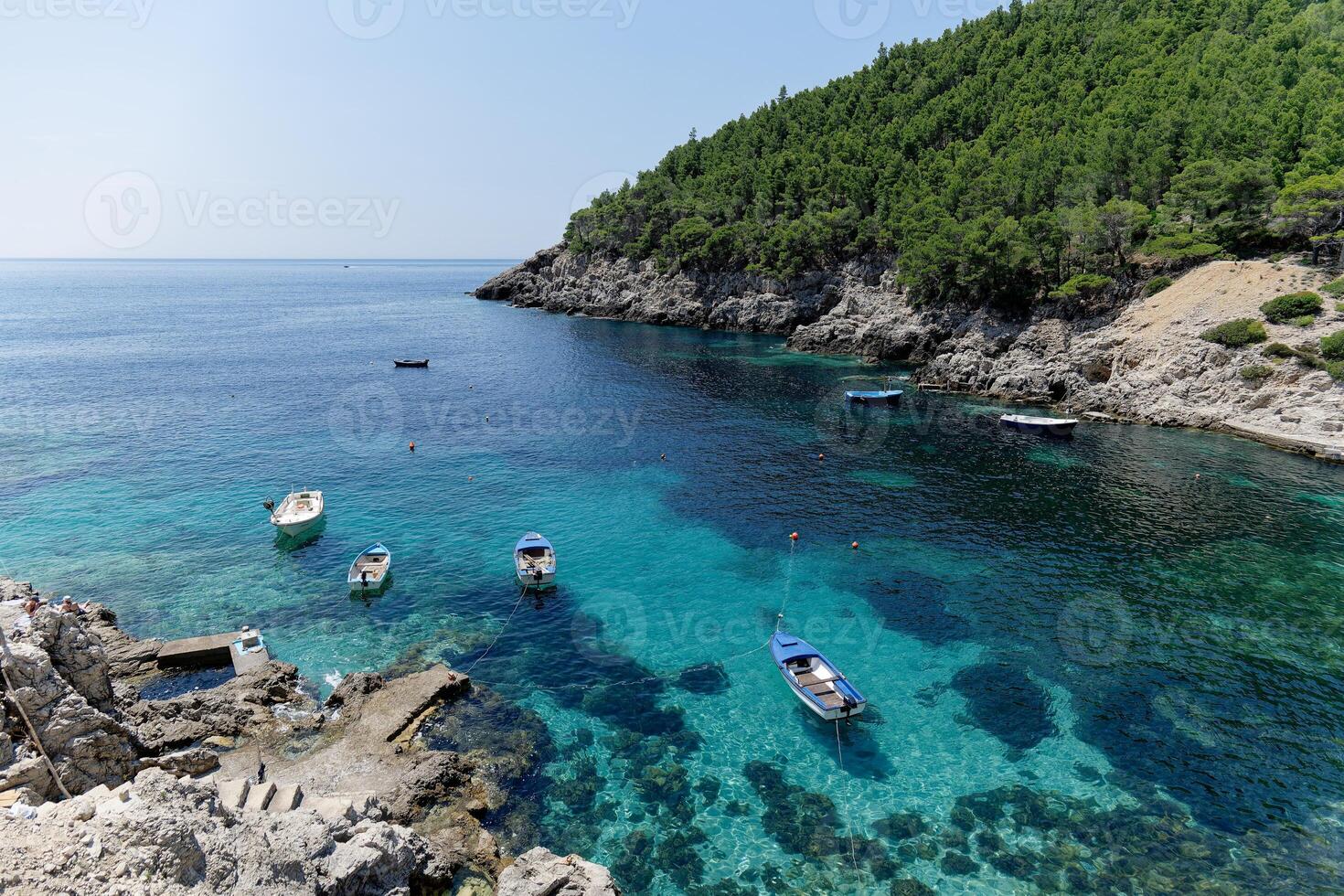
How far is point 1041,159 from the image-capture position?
96.1 metres

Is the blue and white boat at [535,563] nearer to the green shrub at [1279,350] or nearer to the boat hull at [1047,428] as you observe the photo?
the boat hull at [1047,428]

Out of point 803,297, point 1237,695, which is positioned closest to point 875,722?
point 1237,695

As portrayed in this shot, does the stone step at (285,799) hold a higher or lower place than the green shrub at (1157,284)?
lower

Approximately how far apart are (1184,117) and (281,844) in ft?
370

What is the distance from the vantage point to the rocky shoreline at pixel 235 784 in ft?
45.3

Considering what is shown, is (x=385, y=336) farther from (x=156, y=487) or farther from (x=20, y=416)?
(x=156, y=487)

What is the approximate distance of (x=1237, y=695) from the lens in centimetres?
2956

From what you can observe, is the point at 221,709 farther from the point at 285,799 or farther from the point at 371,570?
the point at 371,570

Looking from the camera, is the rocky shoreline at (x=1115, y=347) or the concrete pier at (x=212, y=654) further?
the rocky shoreline at (x=1115, y=347)

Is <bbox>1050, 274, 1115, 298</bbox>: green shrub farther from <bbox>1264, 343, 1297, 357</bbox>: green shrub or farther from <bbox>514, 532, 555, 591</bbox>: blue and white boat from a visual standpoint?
<bbox>514, 532, 555, 591</bbox>: blue and white boat

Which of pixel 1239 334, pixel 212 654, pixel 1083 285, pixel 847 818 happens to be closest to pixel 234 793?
pixel 212 654

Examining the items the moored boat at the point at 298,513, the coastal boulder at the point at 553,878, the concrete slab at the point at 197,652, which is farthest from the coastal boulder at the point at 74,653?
the moored boat at the point at 298,513

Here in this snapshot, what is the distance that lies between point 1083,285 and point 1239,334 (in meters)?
18.8

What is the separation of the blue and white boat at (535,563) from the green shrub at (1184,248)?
7618 centimetres
